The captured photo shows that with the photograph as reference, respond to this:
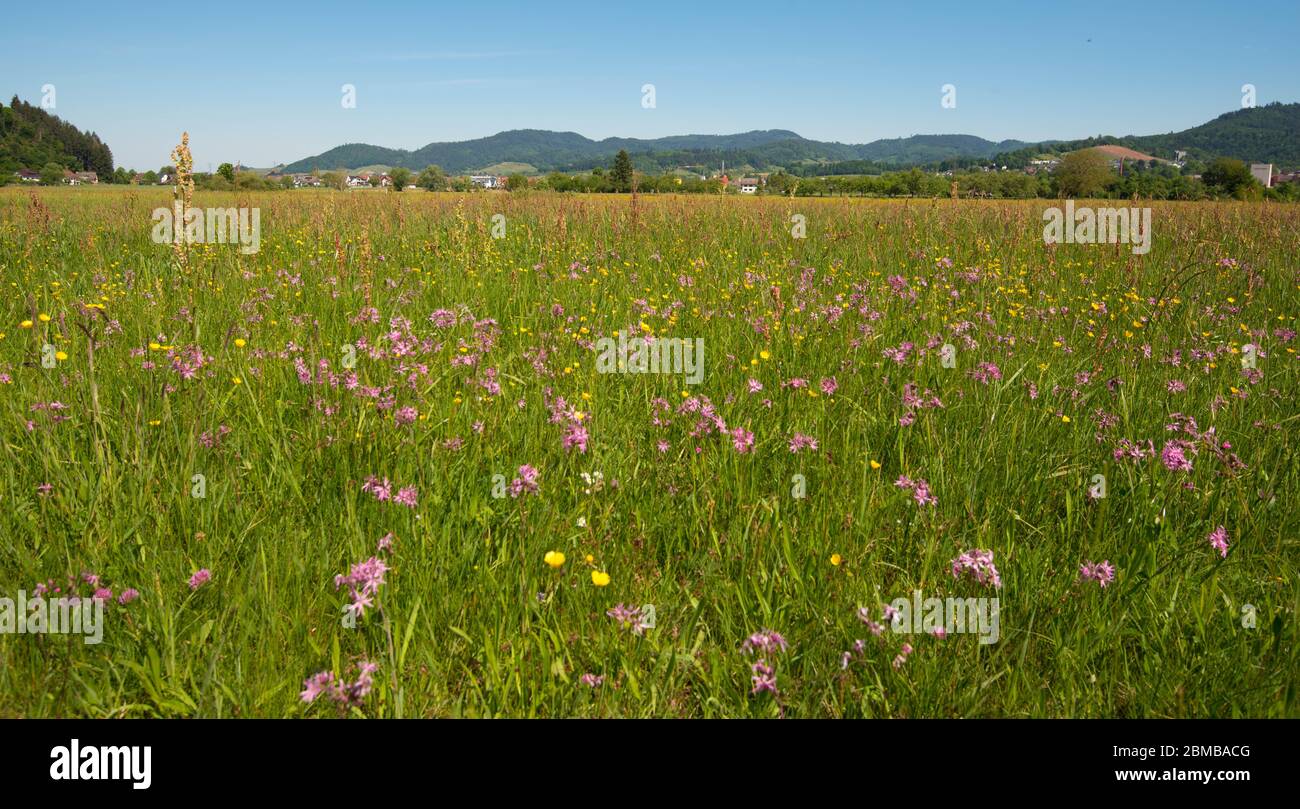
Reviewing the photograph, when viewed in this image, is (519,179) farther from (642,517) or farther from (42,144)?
(42,144)

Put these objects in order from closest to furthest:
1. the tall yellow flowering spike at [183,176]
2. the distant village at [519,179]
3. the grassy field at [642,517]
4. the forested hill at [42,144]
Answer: the grassy field at [642,517] → the tall yellow flowering spike at [183,176] → the distant village at [519,179] → the forested hill at [42,144]

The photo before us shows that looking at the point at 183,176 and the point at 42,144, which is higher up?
the point at 42,144

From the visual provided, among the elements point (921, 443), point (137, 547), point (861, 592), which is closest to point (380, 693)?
point (137, 547)

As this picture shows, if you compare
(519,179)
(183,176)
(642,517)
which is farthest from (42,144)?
(642,517)

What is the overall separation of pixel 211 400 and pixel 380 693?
2129 millimetres

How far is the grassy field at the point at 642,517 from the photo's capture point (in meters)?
1.80

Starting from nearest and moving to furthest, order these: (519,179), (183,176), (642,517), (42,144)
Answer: (642,517)
(183,176)
(519,179)
(42,144)

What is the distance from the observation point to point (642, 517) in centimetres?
253

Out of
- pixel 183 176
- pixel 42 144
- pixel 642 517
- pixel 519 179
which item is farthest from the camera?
pixel 42 144

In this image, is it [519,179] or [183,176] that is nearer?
[183,176]

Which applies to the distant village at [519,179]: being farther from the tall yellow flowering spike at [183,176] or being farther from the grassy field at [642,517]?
the grassy field at [642,517]

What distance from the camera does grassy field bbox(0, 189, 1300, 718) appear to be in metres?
1.80

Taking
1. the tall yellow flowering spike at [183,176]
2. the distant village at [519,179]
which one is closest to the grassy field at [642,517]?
the tall yellow flowering spike at [183,176]
